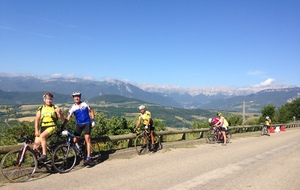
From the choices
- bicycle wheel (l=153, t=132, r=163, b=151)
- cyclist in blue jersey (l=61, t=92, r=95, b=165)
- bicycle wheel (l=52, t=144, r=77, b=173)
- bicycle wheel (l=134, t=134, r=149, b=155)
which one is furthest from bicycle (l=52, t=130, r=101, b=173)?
bicycle wheel (l=153, t=132, r=163, b=151)

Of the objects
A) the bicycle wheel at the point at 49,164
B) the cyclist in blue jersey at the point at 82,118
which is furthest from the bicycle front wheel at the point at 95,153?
the bicycle wheel at the point at 49,164

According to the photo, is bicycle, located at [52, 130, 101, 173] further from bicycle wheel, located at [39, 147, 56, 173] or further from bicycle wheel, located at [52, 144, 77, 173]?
bicycle wheel, located at [39, 147, 56, 173]

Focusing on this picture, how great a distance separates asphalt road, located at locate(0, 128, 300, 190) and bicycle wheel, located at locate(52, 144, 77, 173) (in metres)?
0.25

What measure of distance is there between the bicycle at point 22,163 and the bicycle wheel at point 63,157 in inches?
11.5

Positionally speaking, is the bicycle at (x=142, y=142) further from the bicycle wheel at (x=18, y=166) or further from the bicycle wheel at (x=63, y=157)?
the bicycle wheel at (x=18, y=166)

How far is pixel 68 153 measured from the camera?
759 cm

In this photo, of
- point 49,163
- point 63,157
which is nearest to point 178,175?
point 63,157

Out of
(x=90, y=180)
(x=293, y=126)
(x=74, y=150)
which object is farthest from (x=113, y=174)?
(x=293, y=126)

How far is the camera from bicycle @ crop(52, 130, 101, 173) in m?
7.37

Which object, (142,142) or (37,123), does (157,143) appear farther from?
(37,123)

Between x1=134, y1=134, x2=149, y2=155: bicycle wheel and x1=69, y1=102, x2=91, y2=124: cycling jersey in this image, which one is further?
x1=134, y1=134, x2=149, y2=155: bicycle wheel

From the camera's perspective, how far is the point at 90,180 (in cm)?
677

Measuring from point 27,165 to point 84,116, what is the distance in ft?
6.48

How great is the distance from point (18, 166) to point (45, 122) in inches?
Answer: 47.2
